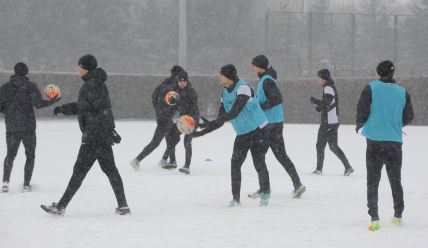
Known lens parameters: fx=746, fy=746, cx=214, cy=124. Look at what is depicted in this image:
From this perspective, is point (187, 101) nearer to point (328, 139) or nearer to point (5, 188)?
point (328, 139)

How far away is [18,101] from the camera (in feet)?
31.9

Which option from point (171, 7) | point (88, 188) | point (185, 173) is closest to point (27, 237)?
point (88, 188)

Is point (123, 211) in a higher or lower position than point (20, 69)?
lower

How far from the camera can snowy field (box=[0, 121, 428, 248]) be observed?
22.4 ft

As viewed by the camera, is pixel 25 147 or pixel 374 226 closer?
pixel 374 226

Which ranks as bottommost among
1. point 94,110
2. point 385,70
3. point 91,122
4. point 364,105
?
point 91,122

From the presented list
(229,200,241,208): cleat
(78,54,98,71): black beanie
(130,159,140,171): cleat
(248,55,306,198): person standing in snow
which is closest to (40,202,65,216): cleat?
(78,54,98,71): black beanie

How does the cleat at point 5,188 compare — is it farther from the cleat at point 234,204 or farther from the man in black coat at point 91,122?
the cleat at point 234,204

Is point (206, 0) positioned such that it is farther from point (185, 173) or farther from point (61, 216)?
point (61, 216)

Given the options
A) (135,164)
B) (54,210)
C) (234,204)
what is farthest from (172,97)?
(54,210)

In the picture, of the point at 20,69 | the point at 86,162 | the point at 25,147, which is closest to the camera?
the point at 86,162

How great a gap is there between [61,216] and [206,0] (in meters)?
50.2

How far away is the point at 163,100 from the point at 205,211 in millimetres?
4414

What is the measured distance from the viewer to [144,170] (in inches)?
500
